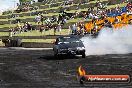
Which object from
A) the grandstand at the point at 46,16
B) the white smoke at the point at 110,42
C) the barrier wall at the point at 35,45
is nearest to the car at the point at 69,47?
the white smoke at the point at 110,42

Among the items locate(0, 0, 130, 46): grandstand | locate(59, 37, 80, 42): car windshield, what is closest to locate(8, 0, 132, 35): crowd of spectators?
locate(0, 0, 130, 46): grandstand

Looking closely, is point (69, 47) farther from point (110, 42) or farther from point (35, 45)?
point (35, 45)

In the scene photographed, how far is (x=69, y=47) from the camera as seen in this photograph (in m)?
28.6

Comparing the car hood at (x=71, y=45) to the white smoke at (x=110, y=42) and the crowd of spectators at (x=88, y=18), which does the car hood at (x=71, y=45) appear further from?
the crowd of spectators at (x=88, y=18)

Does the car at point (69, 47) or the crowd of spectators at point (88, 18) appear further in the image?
the crowd of spectators at point (88, 18)

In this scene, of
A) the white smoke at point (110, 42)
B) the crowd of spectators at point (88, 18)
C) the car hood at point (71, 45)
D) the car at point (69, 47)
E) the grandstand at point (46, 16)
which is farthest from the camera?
the grandstand at point (46, 16)

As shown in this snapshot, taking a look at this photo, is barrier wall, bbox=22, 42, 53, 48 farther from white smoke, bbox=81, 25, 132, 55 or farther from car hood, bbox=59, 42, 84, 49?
car hood, bbox=59, 42, 84, 49

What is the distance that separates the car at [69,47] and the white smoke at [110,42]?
399 centimetres

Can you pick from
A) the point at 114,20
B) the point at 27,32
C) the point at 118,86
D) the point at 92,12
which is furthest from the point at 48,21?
the point at 118,86

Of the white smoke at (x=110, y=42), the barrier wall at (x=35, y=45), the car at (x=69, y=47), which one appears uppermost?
the car at (x=69, y=47)

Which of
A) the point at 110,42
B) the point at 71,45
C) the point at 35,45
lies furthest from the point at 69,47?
the point at 35,45

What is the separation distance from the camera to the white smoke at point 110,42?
34.6 meters

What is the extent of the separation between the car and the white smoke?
13.1ft

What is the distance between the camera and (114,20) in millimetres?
42875
